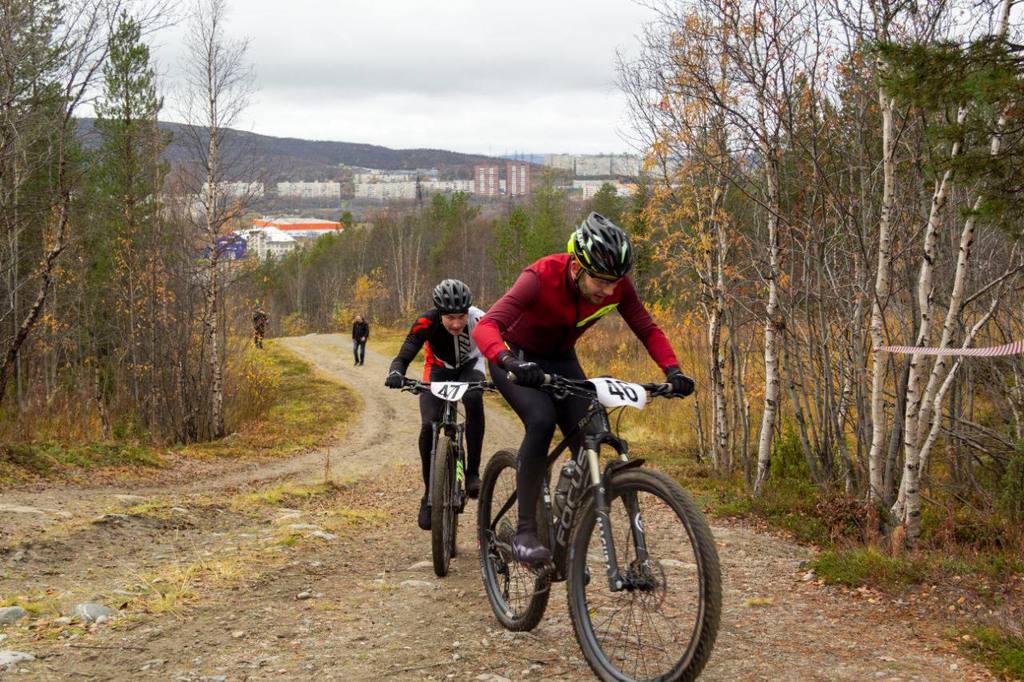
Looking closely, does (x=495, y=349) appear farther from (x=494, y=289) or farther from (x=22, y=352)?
(x=494, y=289)

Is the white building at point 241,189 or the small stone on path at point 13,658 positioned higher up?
the white building at point 241,189

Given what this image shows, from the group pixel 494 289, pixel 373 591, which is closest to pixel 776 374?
pixel 373 591

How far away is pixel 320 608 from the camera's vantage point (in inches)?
233

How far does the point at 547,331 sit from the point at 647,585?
1.64m

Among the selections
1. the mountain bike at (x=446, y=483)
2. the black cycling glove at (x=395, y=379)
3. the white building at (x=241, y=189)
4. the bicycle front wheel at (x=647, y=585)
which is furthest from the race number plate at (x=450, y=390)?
the white building at (x=241, y=189)

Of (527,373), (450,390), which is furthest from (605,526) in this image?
(450,390)

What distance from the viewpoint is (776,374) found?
11.0 metres

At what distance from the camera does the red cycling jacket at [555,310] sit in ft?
15.4

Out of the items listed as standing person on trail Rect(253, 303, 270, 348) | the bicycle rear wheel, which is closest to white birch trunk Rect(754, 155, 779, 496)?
the bicycle rear wheel

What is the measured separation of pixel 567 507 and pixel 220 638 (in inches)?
95.1

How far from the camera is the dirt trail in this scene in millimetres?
4691

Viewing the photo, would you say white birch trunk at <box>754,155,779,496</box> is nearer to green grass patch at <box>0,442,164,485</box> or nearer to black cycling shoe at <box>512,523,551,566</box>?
black cycling shoe at <box>512,523,551,566</box>

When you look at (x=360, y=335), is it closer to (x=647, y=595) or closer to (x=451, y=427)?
(x=451, y=427)

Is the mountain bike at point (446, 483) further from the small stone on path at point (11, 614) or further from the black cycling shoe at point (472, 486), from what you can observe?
the small stone on path at point (11, 614)
